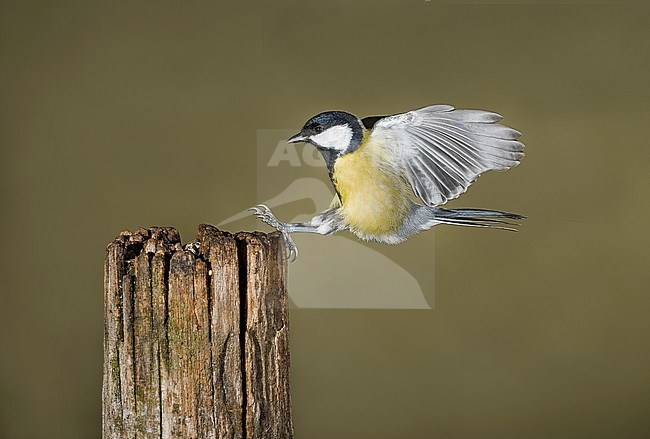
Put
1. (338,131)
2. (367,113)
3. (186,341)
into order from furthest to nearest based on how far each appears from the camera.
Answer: (367,113) → (338,131) → (186,341)

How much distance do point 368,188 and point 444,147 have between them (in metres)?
0.16

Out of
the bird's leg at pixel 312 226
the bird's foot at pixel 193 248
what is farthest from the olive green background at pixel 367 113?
the bird's foot at pixel 193 248

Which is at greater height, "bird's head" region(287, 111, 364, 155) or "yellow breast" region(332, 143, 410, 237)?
"bird's head" region(287, 111, 364, 155)

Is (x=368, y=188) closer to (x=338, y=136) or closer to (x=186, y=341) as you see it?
(x=338, y=136)

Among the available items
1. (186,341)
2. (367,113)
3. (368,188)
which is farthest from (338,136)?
(367,113)

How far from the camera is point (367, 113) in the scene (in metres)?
2.22

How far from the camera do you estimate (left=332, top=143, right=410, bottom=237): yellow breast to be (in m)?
1.43

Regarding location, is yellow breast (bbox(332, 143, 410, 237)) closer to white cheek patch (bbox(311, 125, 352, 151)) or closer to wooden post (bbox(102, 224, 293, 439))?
white cheek patch (bbox(311, 125, 352, 151))

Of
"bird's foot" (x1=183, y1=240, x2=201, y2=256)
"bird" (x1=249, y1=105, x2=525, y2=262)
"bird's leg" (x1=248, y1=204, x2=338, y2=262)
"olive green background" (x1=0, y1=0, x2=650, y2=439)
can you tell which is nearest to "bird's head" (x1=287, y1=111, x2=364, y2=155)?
"bird" (x1=249, y1=105, x2=525, y2=262)

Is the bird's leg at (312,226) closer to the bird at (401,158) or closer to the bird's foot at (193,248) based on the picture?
the bird at (401,158)

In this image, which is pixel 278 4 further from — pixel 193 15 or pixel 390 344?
pixel 390 344
